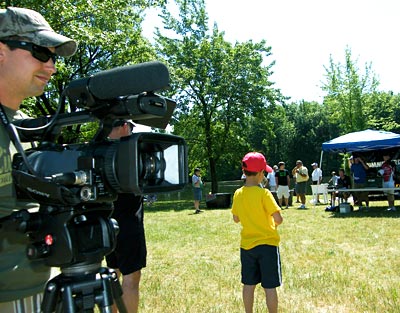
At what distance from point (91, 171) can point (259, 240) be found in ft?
8.92

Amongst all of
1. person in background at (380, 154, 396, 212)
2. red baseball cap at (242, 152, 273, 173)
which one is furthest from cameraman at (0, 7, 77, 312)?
person in background at (380, 154, 396, 212)

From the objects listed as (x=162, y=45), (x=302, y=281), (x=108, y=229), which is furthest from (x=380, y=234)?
(x=162, y=45)

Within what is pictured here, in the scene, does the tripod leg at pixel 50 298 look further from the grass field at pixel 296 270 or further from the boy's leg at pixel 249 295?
the grass field at pixel 296 270

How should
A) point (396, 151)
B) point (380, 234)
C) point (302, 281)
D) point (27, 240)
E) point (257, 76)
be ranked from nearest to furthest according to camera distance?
point (27, 240) → point (302, 281) → point (380, 234) → point (396, 151) → point (257, 76)

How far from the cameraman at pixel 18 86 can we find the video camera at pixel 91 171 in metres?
0.16

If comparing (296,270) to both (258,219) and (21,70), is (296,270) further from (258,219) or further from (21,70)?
(21,70)

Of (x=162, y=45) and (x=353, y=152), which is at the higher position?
(x=162, y=45)

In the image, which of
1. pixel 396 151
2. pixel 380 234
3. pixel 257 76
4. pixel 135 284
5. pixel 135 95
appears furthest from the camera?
pixel 257 76

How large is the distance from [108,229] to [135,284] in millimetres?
1993

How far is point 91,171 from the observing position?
145cm

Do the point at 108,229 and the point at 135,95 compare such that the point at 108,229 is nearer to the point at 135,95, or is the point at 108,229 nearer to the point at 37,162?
the point at 37,162

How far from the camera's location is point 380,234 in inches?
353

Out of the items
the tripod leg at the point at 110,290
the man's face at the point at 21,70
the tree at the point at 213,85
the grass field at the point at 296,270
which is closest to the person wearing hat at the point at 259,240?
the grass field at the point at 296,270

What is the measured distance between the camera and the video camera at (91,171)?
1438mm
